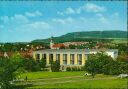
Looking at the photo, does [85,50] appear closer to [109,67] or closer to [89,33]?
[89,33]

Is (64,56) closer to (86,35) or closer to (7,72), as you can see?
(86,35)

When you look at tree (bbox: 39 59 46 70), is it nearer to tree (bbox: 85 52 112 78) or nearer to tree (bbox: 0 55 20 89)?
tree (bbox: 85 52 112 78)

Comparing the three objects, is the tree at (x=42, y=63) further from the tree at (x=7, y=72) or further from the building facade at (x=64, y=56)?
the tree at (x=7, y=72)

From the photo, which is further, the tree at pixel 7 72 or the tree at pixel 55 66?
the tree at pixel 55 66

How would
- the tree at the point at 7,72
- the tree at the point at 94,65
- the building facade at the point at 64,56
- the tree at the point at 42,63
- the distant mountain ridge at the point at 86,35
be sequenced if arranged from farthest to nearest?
the building facade at the point at 64,56 < the tree at the point at 42,63 < the distant mountain ridge at the point at 86,35 < the tree at the point at 94,65 < the tree at the point at 7,72

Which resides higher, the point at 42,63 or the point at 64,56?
the point at 64,56

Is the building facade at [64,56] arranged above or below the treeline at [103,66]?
above

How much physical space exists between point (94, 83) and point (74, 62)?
4.82 metres

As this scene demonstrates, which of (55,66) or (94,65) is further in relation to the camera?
(55,66)

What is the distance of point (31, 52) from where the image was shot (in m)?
12.2

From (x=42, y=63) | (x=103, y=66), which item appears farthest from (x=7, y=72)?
(x=42, y=63)

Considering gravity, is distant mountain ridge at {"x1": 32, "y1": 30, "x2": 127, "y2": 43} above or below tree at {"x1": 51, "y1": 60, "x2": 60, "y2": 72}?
above

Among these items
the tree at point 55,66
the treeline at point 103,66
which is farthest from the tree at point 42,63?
the treeline at point 103,66

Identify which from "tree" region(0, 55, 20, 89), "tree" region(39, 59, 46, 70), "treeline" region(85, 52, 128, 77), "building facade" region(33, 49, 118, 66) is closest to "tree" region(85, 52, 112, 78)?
"treeline" region(85, 52, 128, 77)
